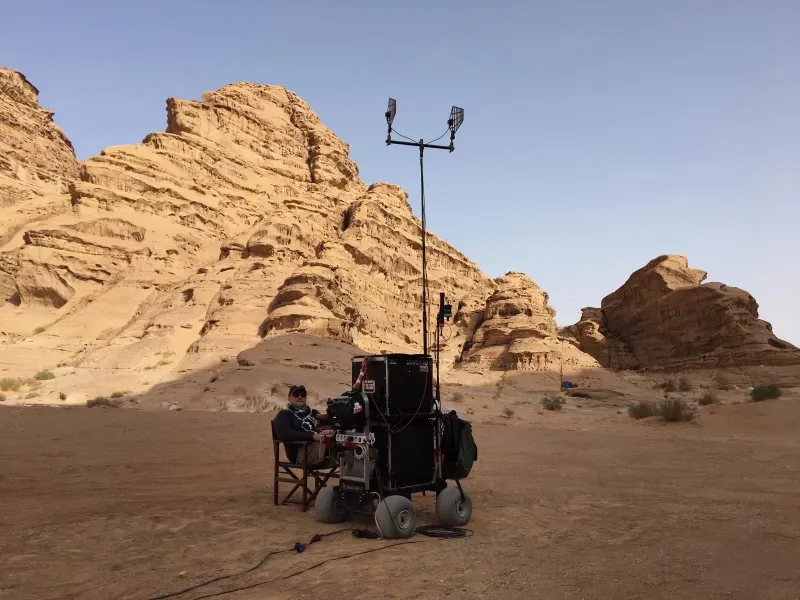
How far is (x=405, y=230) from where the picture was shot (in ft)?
215

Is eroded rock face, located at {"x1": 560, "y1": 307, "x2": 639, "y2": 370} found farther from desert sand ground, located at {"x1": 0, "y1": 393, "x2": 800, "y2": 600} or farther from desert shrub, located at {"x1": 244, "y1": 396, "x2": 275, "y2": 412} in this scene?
desert sand ground, located at {"x1": 0, "y1": 393, "x2": 800, "y2": 600}

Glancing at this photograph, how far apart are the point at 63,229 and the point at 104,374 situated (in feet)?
70.3

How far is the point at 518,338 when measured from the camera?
52656mm

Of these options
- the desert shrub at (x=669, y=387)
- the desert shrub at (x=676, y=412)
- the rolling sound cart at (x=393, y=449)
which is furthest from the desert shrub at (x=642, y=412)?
the desert shrub at (x=669, y=387)

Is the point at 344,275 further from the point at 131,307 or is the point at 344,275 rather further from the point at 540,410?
the point at 540,410

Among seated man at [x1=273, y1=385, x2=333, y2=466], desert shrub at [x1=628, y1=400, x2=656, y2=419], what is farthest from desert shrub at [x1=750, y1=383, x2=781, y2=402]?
seated man at [x1=273, y1=385, x2=333, y2=466]

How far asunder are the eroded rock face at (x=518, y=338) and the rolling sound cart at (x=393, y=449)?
1716 inches

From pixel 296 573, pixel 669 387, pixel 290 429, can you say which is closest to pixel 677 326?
pixel 669 387

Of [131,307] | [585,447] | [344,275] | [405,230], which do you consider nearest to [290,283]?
[344,275]

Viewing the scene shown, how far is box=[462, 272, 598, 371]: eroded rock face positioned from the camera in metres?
49.8

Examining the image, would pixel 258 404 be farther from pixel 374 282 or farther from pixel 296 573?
pixel 374 282

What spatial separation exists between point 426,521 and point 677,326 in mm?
61636

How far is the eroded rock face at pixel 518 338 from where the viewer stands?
49844 millimetres

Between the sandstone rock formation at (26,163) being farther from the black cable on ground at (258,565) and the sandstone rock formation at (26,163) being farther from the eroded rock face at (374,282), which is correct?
the black cable on ground at (258,565)
